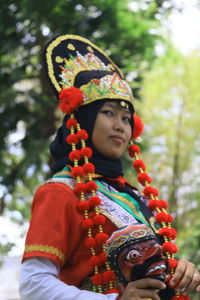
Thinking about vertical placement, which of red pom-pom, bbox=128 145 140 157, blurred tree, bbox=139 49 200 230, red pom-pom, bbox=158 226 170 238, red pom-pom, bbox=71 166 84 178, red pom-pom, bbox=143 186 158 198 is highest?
red pom-pom, bbox=71 166 84 178

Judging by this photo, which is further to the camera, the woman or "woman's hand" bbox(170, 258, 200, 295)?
"woman's hand" bbox(170, 258, 200, 295)

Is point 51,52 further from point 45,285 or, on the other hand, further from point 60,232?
point 45,285

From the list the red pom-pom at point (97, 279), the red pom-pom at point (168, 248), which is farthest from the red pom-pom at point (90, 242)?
the red pom-pom at point (168, 248)

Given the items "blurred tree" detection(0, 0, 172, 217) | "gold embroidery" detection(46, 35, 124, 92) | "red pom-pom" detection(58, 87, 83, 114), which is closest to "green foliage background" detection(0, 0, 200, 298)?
"blurred tree" detection(0, 0, 172, 217)

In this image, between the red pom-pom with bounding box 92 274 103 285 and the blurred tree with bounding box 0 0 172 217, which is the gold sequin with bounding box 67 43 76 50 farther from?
the blurred tree with bounding box 0 0 172 217

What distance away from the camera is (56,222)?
1673 mm

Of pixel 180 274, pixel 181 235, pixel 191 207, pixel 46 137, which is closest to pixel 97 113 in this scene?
pixel 180 274

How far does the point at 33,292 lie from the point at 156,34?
221 inches

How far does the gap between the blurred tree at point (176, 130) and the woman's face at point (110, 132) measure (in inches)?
361

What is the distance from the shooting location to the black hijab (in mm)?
2018

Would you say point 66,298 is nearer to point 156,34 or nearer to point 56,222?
point 56,222

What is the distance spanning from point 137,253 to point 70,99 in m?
0.93

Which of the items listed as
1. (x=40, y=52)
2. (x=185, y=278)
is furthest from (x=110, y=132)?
(x=40, y=52)

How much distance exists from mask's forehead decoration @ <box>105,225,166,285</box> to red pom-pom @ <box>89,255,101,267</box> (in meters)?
0.26
